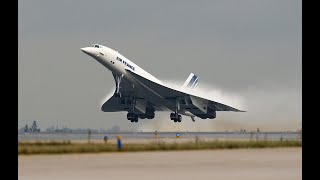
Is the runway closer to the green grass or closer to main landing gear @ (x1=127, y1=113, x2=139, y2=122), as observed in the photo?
the green grass

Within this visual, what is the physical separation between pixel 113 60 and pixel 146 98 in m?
16.6

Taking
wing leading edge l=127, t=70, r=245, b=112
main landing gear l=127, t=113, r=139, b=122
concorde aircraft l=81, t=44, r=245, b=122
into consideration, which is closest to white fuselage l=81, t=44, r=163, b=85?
concorde aircraft l=81, t=44, r=245, b=122

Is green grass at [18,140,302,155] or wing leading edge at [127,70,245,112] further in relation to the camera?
wing leading edge at [127,70,245,112]

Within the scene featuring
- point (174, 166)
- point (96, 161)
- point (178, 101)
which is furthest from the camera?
point (178, 101)

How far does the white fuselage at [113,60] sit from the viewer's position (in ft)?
272

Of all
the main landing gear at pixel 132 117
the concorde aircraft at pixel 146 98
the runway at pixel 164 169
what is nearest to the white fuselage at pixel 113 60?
the concorde aircraft at pixel 146 98

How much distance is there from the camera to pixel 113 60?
8594 cm

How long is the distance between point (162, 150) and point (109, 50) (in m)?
54.6

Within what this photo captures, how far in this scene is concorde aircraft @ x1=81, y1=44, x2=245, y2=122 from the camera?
294ft
